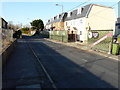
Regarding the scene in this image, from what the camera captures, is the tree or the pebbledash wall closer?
the pebbledash wall

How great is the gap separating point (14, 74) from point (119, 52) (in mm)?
11286

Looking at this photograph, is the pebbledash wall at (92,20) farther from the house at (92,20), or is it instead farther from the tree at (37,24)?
the tree at (37,24)

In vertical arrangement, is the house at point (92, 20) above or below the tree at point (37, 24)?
A: below

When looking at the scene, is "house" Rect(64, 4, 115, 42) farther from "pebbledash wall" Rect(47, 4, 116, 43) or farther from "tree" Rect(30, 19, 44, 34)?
"tree" Rect(30, 19, 44, 34)

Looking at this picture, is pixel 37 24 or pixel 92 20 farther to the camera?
pixel 37 24

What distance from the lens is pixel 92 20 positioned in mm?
26656

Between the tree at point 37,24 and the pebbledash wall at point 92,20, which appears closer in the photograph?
the pebbledash wall at point 92,20

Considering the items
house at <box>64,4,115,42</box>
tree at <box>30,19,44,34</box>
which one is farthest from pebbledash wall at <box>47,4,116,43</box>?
tree at <box>30,19,44,34</box>

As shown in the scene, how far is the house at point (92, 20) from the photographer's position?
26.3 m

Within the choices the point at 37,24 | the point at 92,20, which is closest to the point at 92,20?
the point at 92,20

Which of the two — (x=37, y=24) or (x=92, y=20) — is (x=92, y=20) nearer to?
(x=92, y=20)

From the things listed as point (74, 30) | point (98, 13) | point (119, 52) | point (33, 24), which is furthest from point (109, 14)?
point (33, 24)

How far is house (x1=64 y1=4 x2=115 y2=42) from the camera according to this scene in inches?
1035

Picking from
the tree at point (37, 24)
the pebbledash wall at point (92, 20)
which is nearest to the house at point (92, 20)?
the pebbledash wall at point (92, 20)
